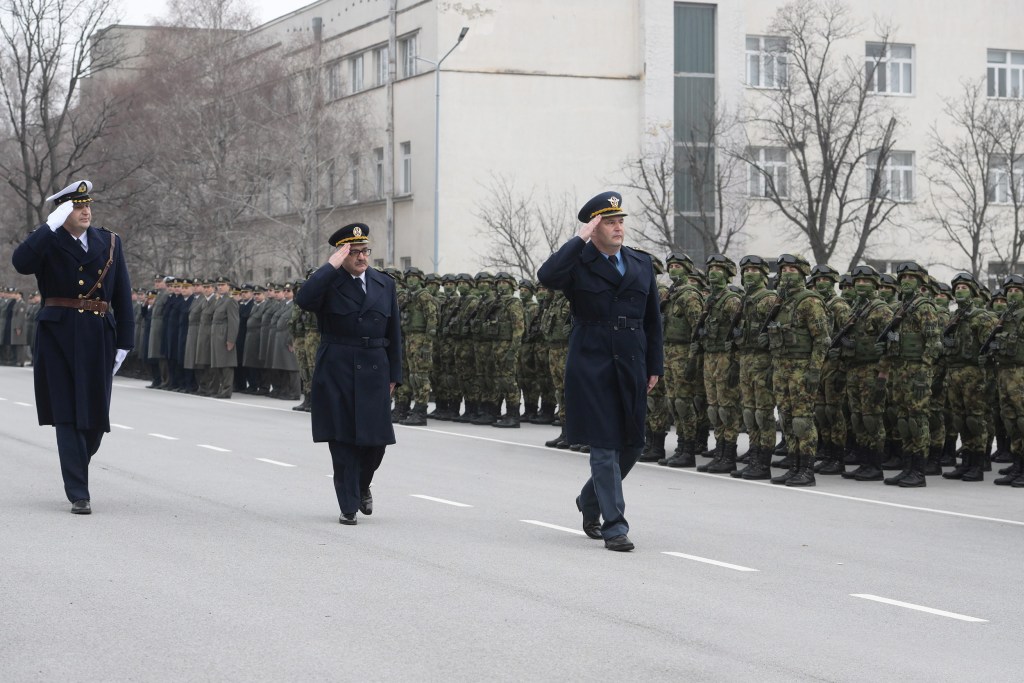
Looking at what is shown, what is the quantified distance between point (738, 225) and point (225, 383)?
2235 cm

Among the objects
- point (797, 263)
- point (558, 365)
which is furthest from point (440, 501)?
point (558, 365)

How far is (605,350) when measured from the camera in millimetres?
9953

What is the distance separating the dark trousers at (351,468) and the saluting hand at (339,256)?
1186 millimetres

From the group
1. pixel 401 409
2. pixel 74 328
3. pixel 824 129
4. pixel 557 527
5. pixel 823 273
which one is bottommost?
pixel 557 527

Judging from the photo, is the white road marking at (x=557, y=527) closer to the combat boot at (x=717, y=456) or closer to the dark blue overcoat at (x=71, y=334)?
the dark blue overcoat at (x=71, y=334)

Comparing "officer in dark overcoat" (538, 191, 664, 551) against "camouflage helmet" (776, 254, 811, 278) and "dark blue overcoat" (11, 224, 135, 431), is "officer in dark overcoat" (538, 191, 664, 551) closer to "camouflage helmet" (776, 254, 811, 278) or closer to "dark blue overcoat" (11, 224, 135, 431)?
"dark blue overcoat" (11, 224, 135, 431)

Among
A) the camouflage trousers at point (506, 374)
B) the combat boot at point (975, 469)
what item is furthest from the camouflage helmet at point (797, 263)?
the camouflage trousers at point (506, 374)

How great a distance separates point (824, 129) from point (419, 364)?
75.6 feet

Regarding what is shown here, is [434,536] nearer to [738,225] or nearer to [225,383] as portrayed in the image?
[225,383]

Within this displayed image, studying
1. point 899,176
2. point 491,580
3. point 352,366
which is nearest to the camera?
point 491,580

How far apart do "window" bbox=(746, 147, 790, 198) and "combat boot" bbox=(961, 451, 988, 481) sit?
1199 inches

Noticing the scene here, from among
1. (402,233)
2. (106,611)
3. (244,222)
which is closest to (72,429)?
(106,611)

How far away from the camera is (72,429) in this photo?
10953 millimetres

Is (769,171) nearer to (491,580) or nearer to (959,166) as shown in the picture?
(959,166)
